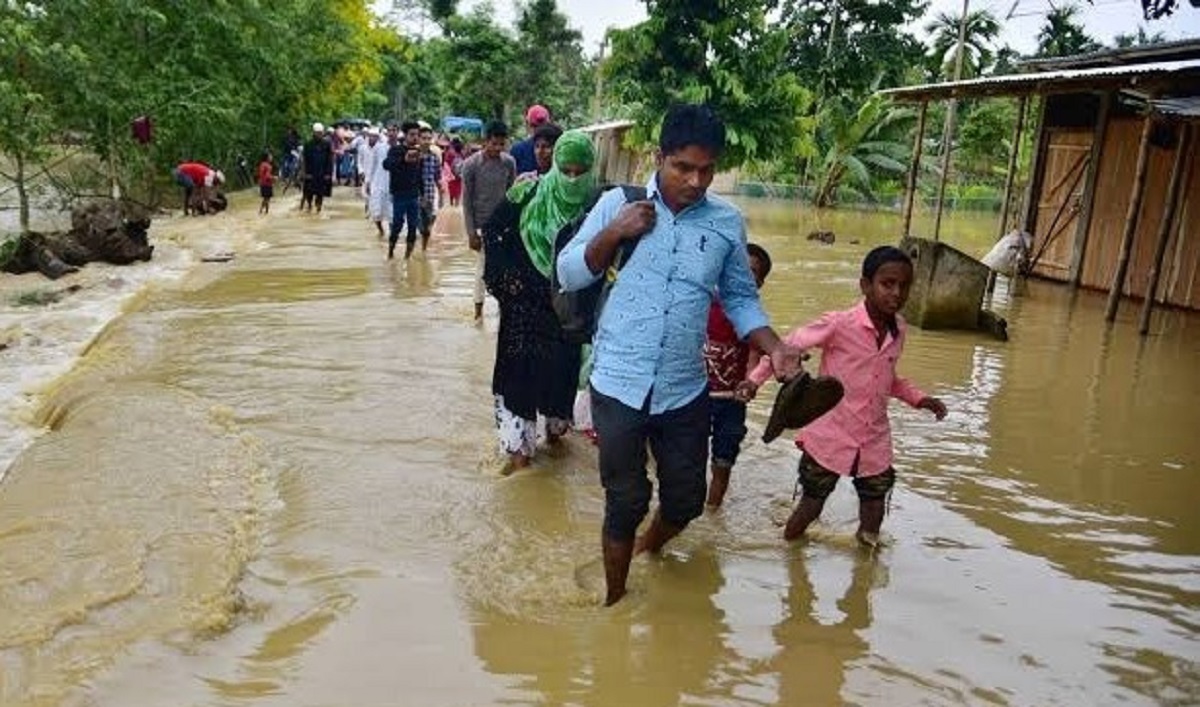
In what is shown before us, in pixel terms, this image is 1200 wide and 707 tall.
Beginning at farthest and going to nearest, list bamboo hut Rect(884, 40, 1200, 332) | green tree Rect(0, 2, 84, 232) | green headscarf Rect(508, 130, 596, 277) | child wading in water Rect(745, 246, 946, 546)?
1. green tree Rect(0, 2, 84, 232)
2. bamboo hut Rect(884, 40, 1200, 332)
3. green headscarf Rect(508, 130, 596, 277)
4. child wading in water Rect(745, 246, 946, 546)

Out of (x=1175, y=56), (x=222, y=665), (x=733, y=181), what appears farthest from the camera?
(x=733, y=181)

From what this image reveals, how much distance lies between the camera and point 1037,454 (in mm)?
6059

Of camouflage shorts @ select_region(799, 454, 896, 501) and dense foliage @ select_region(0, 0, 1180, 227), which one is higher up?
dense foliage @ select_region(0, 0, 1180, 227)

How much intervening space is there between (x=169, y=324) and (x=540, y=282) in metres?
5.00

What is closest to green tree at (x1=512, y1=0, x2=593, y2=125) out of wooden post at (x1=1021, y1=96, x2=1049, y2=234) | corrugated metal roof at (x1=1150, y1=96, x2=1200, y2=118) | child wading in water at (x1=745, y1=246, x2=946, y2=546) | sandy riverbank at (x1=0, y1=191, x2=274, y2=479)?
sandy riverbank at (x1=0, y1=191, x2=274, y2=479)

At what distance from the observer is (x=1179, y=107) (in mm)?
8961

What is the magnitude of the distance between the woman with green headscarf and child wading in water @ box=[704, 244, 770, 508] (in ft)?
2.53

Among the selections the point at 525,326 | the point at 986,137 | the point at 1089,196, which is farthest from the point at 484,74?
the point at 525,326

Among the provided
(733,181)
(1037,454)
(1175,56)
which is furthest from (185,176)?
(733,181)

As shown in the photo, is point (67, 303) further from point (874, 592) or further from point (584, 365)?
point (874, 592)

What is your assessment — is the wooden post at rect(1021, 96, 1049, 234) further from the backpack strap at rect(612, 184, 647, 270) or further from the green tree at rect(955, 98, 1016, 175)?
the green tree at rect(955, 98, 1016, 175)

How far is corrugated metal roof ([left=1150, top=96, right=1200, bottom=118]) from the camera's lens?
868 cm

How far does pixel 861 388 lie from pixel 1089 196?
36.8 ft

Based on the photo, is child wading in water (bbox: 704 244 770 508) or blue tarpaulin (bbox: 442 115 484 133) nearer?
child wading in water (bbox: 704 244 770 508)
